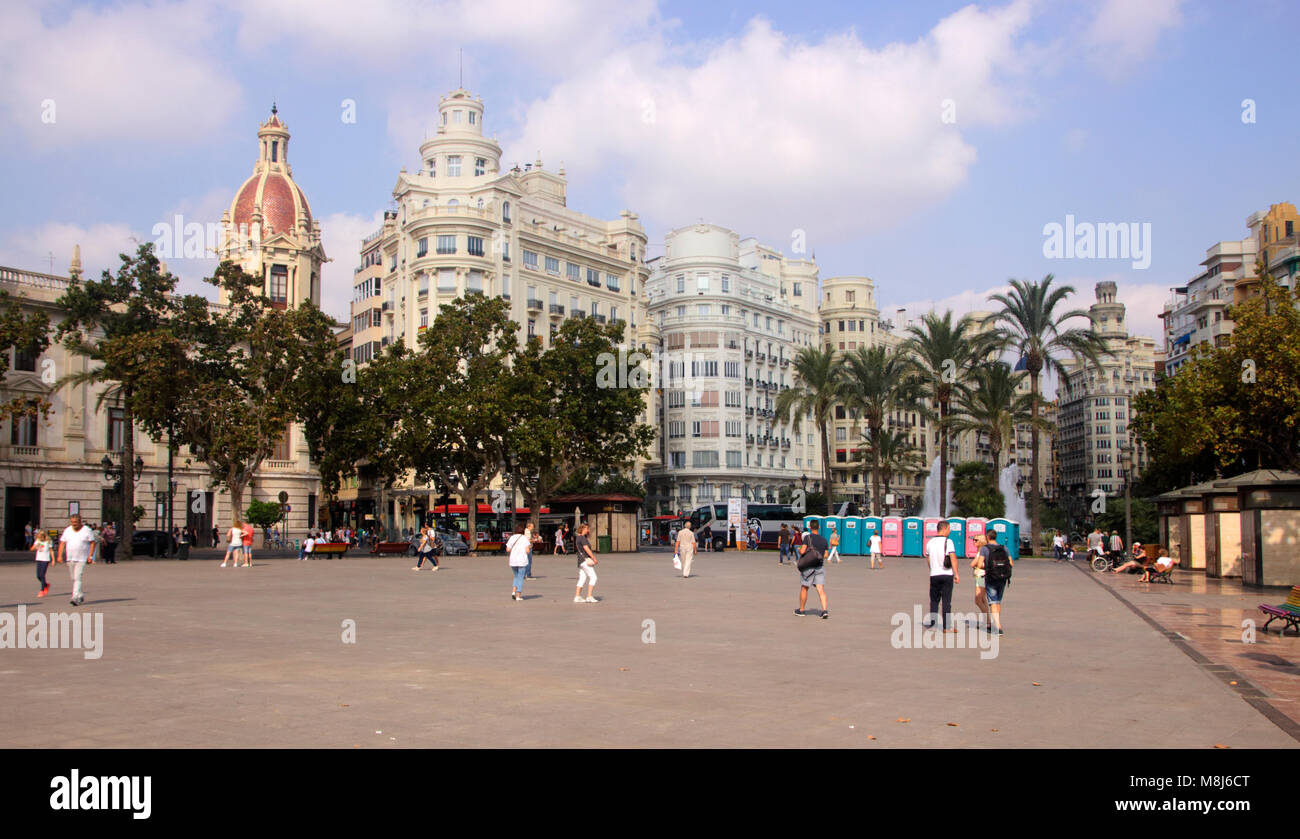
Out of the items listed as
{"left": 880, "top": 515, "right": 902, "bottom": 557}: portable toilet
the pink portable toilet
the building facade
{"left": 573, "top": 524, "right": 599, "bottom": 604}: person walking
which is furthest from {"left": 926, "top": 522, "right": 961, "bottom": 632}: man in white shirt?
the building facade

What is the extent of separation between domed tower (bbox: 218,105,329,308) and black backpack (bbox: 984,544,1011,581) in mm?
59255

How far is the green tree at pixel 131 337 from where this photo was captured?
37.7 meters

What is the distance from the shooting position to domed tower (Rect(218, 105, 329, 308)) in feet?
227

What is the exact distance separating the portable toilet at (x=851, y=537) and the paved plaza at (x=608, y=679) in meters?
29.4

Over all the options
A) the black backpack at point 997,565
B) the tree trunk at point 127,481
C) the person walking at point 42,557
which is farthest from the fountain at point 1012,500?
the person walking at point 42,557

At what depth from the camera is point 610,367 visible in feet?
163

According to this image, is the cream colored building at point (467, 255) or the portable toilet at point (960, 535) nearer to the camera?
the portable toilet at point (960, 535)

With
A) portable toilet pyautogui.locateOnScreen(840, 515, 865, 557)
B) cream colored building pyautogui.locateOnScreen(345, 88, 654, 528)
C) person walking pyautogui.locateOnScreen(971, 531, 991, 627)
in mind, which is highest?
cream colored building pyautogui.locateOnScreen(345, 88, 654, 528)

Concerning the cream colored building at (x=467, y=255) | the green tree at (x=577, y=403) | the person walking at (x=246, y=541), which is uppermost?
the cream colored building at (x=467, y=255)

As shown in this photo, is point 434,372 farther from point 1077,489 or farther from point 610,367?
point 1077,489

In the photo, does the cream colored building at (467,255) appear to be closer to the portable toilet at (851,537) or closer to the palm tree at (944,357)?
the portable toilet at (851,537)

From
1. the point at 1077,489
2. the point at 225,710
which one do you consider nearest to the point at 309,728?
the point at 225,710

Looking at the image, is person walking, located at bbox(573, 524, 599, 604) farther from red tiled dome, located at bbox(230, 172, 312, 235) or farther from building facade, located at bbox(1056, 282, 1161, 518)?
building facade, located at bbox(1056, 282, 1161, 518)
